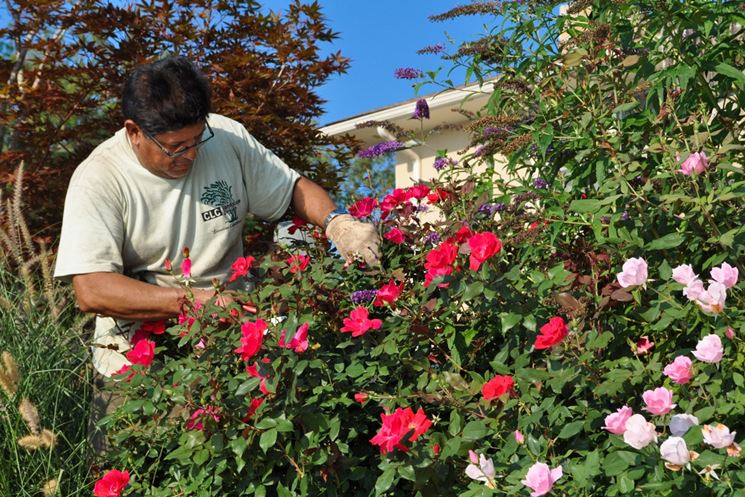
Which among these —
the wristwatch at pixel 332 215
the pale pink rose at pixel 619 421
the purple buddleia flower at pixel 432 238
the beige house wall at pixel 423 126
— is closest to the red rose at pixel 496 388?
the pale pink rose at pixel 619 421

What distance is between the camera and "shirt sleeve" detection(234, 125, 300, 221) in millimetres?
3715

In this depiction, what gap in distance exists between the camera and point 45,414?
10.9 feet

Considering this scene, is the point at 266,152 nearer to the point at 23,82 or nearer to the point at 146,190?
the point at 146,190

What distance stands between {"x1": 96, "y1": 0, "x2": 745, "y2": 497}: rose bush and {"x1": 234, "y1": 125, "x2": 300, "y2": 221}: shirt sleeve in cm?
94

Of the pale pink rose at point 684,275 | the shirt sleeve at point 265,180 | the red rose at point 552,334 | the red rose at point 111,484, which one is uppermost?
the shirt sleeve at point 265,180

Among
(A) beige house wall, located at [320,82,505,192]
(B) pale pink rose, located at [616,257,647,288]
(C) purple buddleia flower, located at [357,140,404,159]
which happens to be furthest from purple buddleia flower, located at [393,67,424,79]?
(A) beige house wall, located at [320,82,505,192]

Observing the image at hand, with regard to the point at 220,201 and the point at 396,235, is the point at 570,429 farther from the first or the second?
the point at 220,201

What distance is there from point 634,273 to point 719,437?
16.9 inches

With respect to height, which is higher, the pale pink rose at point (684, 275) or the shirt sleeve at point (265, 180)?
the shirt sleeve at point (265, 180)

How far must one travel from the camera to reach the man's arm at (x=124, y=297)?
2.90m

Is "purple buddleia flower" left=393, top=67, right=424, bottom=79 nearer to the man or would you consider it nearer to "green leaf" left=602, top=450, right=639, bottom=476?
→ the man

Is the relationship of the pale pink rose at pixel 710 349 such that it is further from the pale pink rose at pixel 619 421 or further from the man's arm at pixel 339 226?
the man's arm at pixel 339 226

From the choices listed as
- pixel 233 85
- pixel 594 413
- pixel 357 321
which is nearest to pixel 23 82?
pixel 233 85

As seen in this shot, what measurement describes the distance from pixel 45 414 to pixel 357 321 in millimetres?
1743
